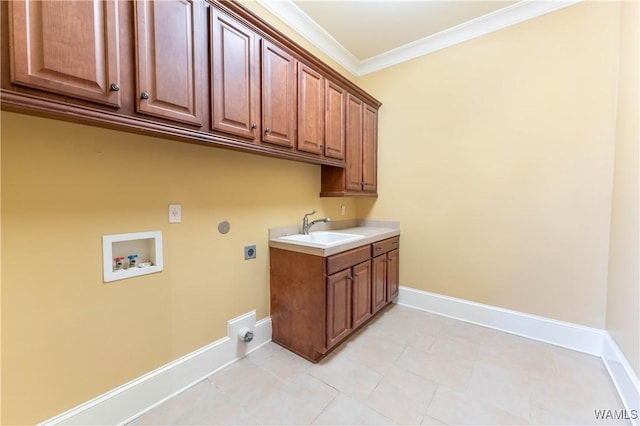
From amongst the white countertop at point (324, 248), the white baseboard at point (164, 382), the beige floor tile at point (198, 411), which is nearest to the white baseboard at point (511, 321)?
the white countertop at point (324, 248)

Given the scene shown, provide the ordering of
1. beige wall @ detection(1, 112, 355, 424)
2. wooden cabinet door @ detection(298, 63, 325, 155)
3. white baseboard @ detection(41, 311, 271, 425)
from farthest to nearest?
wooden cabinet door @ detection(298, 63, 325, 155), white baseboard @ detection(41, 311, 271, 425), beige wall @ detection(1, 112, 355, 424)

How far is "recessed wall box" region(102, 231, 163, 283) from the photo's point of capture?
4.42ft

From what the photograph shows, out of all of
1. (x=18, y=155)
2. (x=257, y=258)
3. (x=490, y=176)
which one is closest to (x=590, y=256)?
(x=490, y=176)

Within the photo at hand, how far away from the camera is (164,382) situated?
1.55 m

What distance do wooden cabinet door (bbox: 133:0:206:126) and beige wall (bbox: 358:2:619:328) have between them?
86.6 inches

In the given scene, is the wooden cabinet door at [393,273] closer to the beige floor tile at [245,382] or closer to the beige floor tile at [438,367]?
the beige floor tile at [438,367]

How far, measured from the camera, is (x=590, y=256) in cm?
202

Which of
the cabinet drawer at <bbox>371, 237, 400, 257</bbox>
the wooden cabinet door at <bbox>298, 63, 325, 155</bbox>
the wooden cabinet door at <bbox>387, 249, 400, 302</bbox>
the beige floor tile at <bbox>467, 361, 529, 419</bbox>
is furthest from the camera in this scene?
the wooden cabinet door at <bbox>387, 249, 400, 302</bbox>

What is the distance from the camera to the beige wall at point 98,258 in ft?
3.68

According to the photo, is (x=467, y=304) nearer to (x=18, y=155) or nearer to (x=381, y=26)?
(x=381, y=26)

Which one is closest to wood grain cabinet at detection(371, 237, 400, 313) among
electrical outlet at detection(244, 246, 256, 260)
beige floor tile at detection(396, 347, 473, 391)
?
beige floor tile at detection(396, 347, 473, 391)

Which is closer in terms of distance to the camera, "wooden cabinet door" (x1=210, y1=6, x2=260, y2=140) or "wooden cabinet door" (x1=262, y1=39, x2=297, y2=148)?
"wooden cabinet door" (x1=210, y1=6, x2=260, y2=140)

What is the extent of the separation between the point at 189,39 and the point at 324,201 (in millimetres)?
1823
